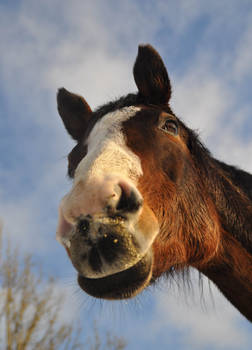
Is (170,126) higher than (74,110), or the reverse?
(74,110)

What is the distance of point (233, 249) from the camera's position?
12.0ft

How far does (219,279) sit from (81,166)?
237 centimetres

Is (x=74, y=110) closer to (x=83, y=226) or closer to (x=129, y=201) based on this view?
(x=129, y=201)

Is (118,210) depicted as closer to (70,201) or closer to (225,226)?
(70,201)

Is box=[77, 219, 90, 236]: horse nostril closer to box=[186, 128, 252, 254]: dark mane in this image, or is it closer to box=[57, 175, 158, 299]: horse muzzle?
box=[57, 175, 158, 299]: horse muzzle

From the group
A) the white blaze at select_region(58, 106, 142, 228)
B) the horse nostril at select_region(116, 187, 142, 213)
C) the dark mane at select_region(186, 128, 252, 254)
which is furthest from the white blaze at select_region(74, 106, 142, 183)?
the dark mane at select_region(186, 128, 252, 254)

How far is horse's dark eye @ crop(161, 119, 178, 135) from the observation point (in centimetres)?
340

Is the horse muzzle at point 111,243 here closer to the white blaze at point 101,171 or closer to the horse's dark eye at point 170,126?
the white blaze at point 101,171

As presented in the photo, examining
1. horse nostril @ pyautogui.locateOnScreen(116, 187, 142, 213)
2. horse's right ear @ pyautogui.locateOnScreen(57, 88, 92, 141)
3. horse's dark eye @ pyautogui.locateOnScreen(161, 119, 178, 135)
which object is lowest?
horse nostril @ pyautogui.locateOnScreen(116, 187, 142, 213)

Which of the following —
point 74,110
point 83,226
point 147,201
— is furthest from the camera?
point 74,110

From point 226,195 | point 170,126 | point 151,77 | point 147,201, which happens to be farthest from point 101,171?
point 226,195

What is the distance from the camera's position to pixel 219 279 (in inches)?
148

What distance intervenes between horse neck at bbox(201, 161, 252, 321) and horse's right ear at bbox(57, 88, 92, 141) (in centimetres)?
191

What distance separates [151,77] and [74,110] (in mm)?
1291
